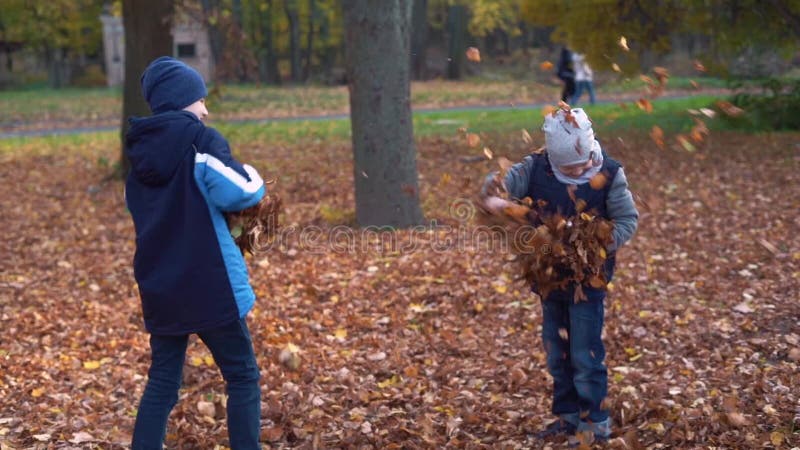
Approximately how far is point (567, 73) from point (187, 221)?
1881 cm

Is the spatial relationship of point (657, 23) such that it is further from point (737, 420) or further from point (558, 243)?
point (558, 243)

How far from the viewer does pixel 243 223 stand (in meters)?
4.15

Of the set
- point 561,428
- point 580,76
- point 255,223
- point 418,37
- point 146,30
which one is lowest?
point 561,428

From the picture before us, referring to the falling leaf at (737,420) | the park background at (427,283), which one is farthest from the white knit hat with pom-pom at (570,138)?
the falling leaf at (737,420)

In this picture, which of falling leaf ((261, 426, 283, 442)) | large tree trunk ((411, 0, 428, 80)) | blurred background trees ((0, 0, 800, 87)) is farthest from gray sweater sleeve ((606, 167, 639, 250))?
large tree trunk ((411, 0, 428, 80))

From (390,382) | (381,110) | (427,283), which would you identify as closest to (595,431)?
(390,382)

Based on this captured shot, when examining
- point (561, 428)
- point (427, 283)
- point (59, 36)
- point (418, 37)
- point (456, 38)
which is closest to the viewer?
point (561, 428)

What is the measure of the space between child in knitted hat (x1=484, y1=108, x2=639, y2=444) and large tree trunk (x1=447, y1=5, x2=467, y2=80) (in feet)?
129

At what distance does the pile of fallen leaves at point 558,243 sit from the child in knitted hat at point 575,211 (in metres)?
0.05

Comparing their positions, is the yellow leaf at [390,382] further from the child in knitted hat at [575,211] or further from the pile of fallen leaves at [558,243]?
the pile of fallen leaves at [558,243]

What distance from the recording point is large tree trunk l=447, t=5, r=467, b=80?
43.5m

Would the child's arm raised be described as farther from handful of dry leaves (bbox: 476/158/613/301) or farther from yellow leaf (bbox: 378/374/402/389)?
yellow leaf (bbox: 378/374/402/389)

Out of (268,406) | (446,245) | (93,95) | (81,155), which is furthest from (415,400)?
(93,95)

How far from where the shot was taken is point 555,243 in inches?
169
